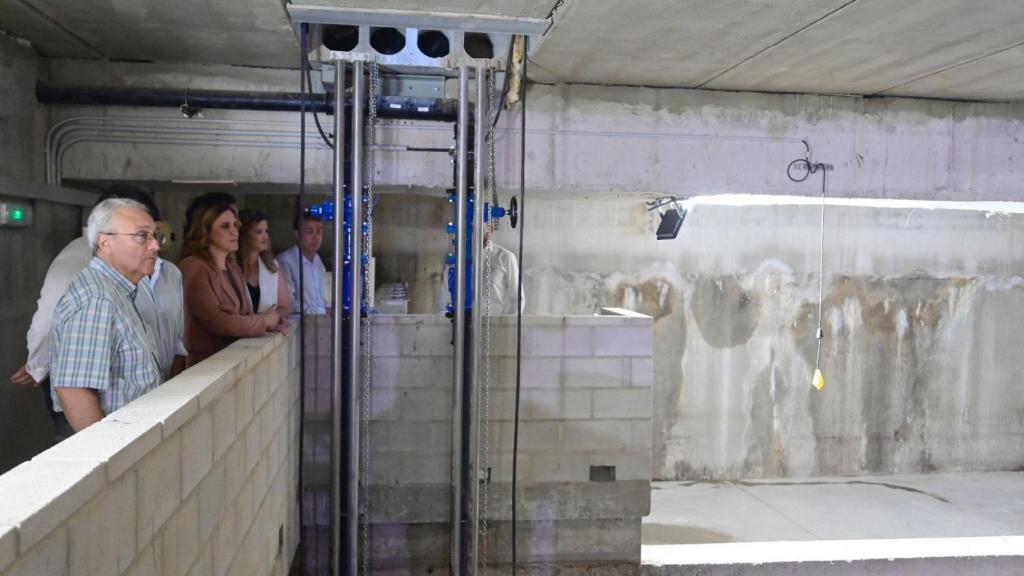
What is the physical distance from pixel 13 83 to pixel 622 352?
2969 mm

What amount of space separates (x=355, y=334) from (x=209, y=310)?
0.87m

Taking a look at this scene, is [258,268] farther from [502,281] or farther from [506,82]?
[502,281]

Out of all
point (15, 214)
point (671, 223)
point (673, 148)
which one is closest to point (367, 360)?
point (15, 214)

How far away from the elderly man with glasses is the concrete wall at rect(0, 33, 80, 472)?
1483 millimetres

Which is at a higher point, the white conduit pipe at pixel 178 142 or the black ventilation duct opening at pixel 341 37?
the black ventilation duct opening at pixel 341 37

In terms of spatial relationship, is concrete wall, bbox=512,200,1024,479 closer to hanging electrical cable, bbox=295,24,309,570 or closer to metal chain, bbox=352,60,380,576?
metal chain, bbox=352,60,380,576

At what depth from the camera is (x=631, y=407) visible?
375 cm

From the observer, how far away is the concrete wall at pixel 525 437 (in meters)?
3.60

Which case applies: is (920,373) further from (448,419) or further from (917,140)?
(448,419)

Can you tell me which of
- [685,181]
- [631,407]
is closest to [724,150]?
[685,181]

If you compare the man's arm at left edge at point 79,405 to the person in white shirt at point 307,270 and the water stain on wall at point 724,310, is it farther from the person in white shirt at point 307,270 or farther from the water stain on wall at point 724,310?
the water stain on wall at point 724,310

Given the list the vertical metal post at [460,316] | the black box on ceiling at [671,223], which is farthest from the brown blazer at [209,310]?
the black box on ceiling at [671,223]

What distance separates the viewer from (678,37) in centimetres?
313

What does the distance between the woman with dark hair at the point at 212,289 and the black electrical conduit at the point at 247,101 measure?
1.00 meters
